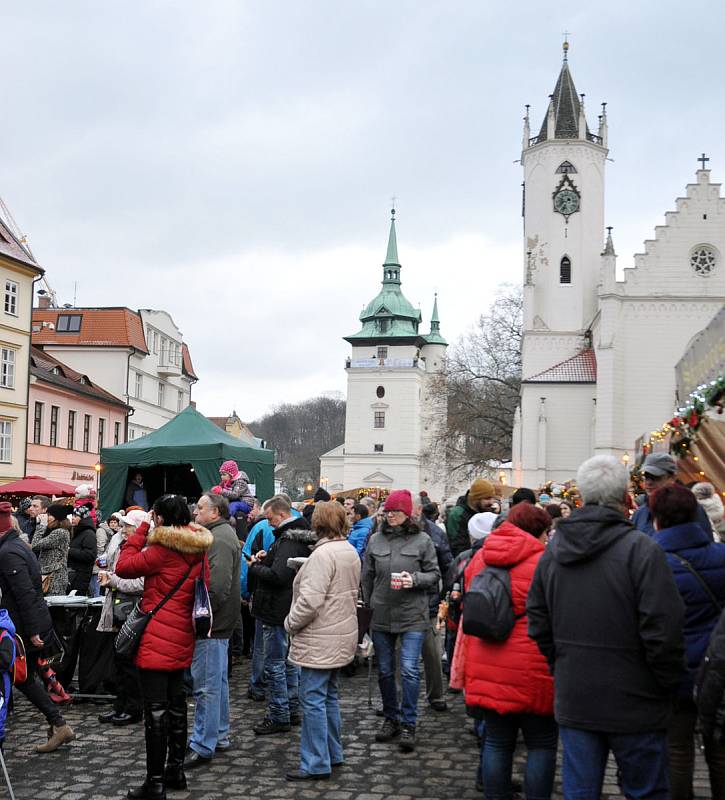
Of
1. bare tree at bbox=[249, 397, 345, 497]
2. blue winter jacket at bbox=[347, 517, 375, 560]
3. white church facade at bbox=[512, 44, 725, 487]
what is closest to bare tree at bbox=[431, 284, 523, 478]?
white church facade at bbox=[512, 44, 725, 487]

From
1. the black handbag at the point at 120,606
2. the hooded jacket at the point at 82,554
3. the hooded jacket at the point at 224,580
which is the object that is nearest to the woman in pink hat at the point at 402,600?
the hooded jacket at the point at 224,580

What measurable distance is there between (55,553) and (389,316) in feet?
253

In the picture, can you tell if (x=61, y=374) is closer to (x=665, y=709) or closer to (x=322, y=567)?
(x=322, y=567)

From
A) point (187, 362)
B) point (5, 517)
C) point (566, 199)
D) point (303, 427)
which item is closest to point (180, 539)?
point (5, 517)

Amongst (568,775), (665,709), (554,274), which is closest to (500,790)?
(568,775)

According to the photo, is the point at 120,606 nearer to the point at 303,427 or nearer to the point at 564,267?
the point at 564,267

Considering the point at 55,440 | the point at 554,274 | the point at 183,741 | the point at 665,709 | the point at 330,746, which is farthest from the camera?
the point at 554,274

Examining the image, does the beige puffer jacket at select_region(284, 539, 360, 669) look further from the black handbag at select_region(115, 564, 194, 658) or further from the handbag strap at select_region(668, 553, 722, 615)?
the handbag strap at select_region(668, 553, 722, 615)

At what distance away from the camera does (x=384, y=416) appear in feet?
265

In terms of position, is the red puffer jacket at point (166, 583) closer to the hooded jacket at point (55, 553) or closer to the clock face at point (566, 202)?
the hooded jacket at point (55, 553)

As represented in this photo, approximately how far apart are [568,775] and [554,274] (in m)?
46.7

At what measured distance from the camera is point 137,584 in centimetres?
755

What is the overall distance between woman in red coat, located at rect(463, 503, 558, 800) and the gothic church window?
133 ft

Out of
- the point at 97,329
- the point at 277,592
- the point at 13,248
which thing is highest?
the point at 13,248
